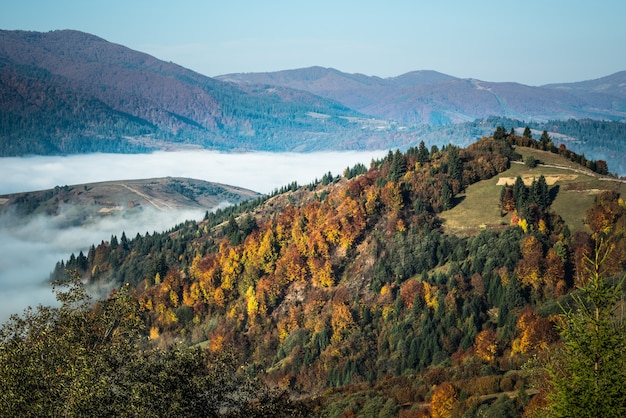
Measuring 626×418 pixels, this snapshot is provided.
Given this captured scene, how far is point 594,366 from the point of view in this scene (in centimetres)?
4144

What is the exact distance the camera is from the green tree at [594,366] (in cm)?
4041

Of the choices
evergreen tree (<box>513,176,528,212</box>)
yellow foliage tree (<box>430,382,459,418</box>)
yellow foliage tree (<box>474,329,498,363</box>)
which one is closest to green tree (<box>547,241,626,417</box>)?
yellow foliage tree (<box>430,382,459,418</box>)

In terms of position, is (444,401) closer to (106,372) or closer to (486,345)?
(486,345)

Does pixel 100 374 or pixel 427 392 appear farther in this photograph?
pixel 427 392

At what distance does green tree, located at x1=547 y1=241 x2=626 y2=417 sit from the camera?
40406 mm

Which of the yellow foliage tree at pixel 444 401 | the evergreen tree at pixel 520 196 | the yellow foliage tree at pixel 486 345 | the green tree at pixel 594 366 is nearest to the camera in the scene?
the green tree at pixel 594 366

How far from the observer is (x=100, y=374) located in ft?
152

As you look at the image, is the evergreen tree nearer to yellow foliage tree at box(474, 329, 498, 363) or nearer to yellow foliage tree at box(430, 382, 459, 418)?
yellow foliage tree at box(474, 329, 498, 363)

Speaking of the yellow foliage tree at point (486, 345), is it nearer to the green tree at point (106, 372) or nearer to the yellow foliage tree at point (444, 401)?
the yellow foliage tree at point (444, 401)

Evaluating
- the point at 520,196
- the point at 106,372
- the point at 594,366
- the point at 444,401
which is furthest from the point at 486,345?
the point at 106,372

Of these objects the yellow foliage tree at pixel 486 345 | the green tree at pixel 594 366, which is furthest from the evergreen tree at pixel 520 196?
the green tree at pixel 594 366

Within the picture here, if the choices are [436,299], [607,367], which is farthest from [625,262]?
[607,367]

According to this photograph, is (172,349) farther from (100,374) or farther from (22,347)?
(22,347)

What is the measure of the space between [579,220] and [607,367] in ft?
513
